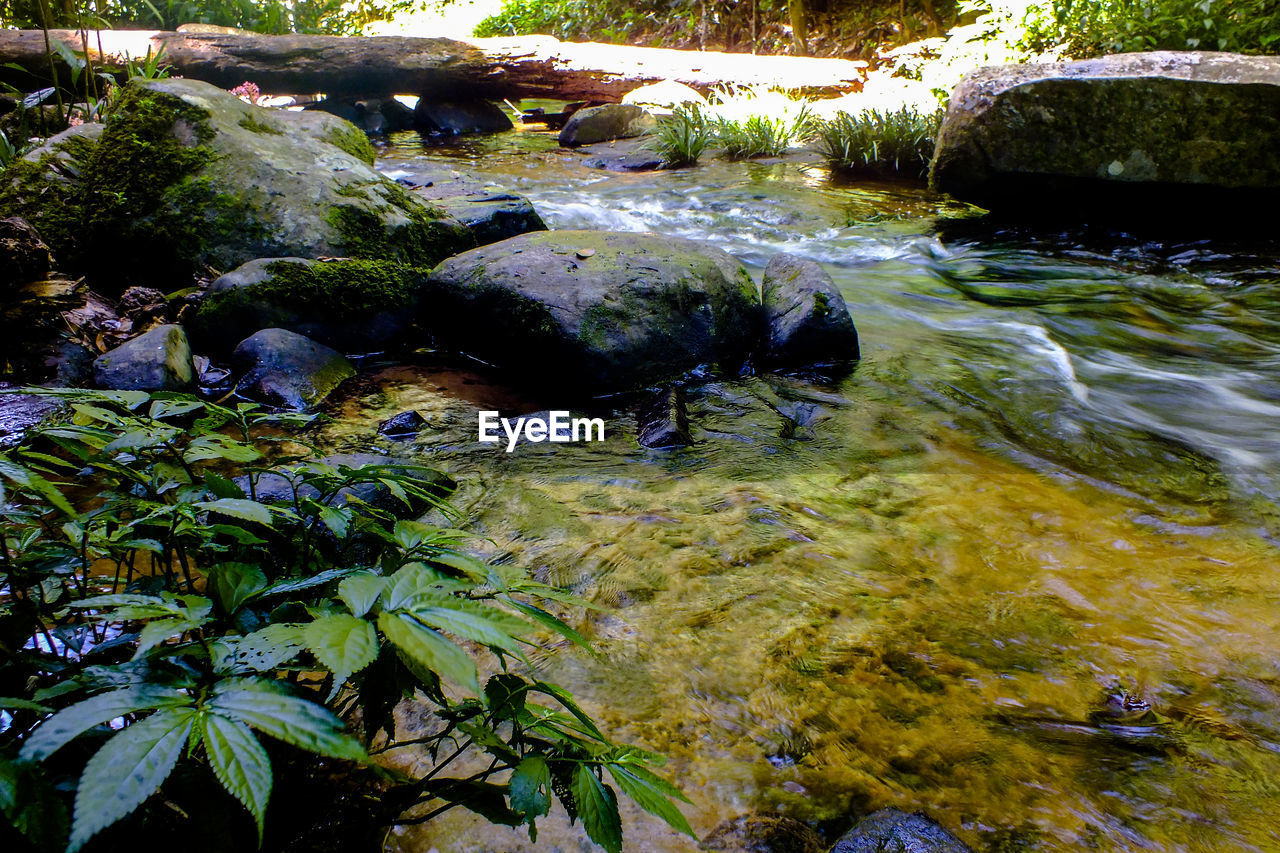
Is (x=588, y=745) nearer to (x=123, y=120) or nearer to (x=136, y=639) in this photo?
(x=136, y=639)

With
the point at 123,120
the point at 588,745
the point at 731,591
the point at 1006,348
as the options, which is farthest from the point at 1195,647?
the point at 123,120

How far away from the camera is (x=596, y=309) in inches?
152

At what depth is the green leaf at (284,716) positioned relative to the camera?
0.70m

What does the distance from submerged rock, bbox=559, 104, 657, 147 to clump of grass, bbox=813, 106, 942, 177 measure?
3625 mm

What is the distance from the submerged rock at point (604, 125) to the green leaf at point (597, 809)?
12.5 meters

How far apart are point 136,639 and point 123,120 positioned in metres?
5.09

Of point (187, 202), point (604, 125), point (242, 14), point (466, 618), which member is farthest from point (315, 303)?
point (242, 14)

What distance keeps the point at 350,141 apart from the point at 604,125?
683cm

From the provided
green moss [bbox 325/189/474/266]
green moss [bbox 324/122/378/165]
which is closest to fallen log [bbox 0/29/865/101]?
green moss [bbox 324/122/378/165]

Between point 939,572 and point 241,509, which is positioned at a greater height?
point 241,509

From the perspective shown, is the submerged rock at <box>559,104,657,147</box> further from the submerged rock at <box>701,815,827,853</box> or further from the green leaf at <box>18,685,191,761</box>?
the green leaf at <box>18,685,191,761</box>

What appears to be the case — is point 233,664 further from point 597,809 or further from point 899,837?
point 899,837

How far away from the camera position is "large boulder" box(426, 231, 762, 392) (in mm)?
3840

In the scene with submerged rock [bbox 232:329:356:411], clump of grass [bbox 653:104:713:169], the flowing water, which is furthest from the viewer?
clump of grass [bbox 653:104:713:169]
